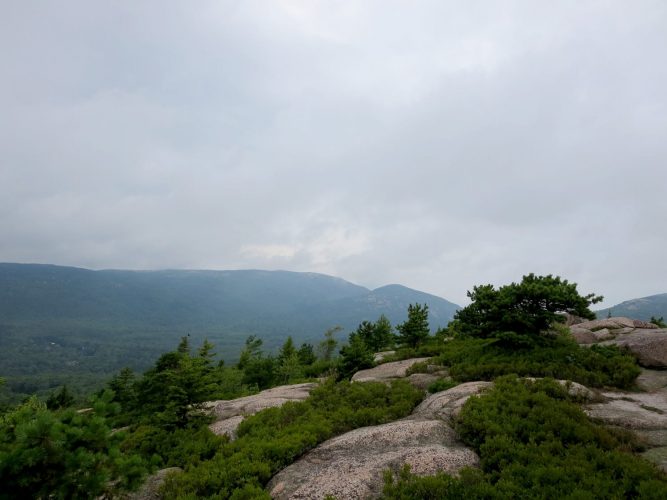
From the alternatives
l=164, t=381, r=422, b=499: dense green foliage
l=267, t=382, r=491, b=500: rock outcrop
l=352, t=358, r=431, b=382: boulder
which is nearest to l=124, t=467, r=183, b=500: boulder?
l=164, t=381, r=422, b=499: dense green foliage

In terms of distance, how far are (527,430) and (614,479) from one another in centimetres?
268

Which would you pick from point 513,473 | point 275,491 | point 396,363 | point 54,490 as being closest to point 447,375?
point 396,363

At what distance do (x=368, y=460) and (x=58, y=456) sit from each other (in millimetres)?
7704

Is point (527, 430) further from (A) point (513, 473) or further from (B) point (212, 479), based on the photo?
(B) point (212, 479)

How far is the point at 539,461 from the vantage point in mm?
9273

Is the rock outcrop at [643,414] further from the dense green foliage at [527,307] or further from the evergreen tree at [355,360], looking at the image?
the evergreen tree at [355,360]

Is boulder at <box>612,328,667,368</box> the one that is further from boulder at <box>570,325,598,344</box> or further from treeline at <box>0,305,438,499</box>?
treeline at <box>0,305,438,499</box>

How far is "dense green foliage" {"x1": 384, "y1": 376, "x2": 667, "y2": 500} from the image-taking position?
8.09 meters

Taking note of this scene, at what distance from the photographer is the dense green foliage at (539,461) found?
809 centimetres

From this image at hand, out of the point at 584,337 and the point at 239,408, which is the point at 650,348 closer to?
the point at 584,337

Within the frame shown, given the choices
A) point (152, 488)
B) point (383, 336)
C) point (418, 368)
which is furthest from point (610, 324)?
point (152, 488)

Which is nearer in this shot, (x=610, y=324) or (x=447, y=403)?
(x=447, y=403)

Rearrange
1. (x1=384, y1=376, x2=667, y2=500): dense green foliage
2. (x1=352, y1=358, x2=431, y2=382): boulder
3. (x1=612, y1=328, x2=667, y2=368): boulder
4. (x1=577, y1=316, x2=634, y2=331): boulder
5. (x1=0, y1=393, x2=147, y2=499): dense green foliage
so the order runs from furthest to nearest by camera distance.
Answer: (x1=577, y1=316, x2=634, y2=331): boulder, (x1=352, y1=358, x2=431, y2=382): boulder, (x1=612, y1=328, x2=667, y2=368): boulder, (x1=384, y1=376, x2=667, y2=500): dense green foliage, (x1=0, y1=393, x2=147, y2=499): dense green foliage

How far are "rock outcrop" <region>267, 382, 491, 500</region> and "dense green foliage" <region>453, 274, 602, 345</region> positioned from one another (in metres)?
8.15
